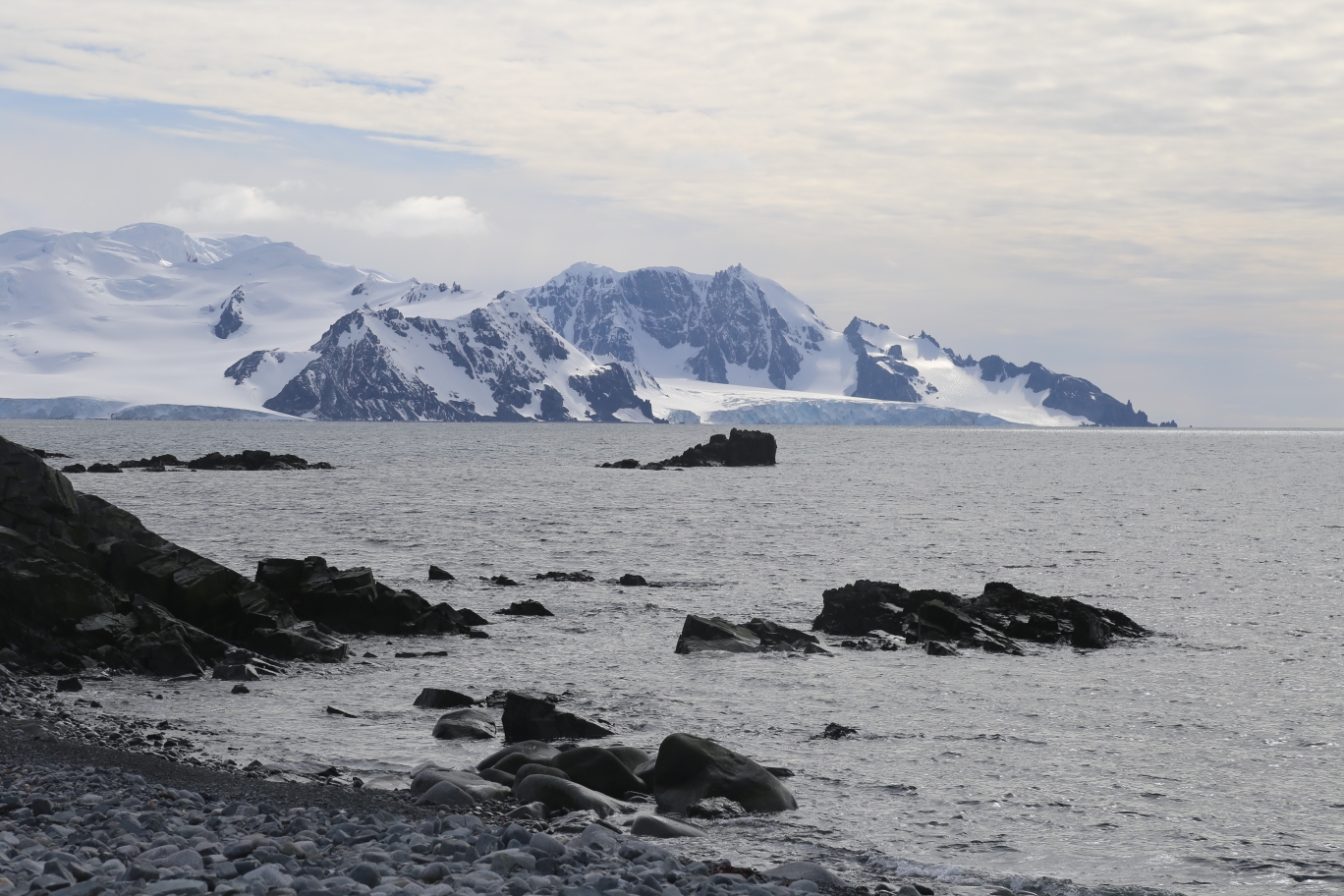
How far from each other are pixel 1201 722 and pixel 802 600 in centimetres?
1663

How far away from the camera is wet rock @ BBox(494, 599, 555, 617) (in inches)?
1252

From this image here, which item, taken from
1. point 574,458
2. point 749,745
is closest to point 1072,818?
point 749,745

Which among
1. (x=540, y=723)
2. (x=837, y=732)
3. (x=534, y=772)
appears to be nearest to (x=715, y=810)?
(x=534, y=772)

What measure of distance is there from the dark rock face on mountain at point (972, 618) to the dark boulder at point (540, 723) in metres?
11.1

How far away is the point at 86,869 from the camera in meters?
9.87

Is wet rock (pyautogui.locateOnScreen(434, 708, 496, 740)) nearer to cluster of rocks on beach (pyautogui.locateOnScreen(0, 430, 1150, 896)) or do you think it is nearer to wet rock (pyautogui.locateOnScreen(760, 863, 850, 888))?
cluster of rocks on beach (pyautogui.locateOnScreen(0, 430, 1150, 896))

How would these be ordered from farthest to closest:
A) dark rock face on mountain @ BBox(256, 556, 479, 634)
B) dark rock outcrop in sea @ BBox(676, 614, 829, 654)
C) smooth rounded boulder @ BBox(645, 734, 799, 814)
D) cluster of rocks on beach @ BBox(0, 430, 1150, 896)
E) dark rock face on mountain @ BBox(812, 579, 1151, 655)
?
1. dark rock face on mountain @ BBox(812, 579, 1151, 655)
2. dark rock face on mountain @ BBox(256, 556, 479, 634)
3. dark rock outcrop in sea @ BBox(676, 614, 829, 654)
4. smooth rounded boulder @ BBox(645, 734, 799, 814)
5. cluster of rocks on beach @ BBox(0, 430, 1150, 896)

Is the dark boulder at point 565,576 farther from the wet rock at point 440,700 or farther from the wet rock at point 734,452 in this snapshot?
the wet rock at point 734,452

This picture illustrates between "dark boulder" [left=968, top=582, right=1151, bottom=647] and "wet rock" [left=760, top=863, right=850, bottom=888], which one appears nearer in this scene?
"wet rock" [left=760, top=863, right=850, bottom=888]

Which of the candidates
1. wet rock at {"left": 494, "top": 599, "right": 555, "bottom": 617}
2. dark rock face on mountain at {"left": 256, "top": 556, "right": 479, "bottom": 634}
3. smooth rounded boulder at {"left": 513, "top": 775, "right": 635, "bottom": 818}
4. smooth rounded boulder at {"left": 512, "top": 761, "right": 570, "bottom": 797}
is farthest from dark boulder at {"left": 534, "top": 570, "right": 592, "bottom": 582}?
smooth rounded boulder at {"left": 513, "top": 775, "right": 635, "bottom": 818}

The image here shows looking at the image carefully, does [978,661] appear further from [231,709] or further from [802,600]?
[231,709]

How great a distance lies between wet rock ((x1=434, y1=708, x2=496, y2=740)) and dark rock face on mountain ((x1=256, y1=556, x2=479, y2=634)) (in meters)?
9.65

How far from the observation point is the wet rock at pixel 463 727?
18.5m

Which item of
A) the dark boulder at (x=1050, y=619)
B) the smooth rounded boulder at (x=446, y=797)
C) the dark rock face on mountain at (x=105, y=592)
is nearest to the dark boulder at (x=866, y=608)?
the dark boulder at (x=1050, y=619)
